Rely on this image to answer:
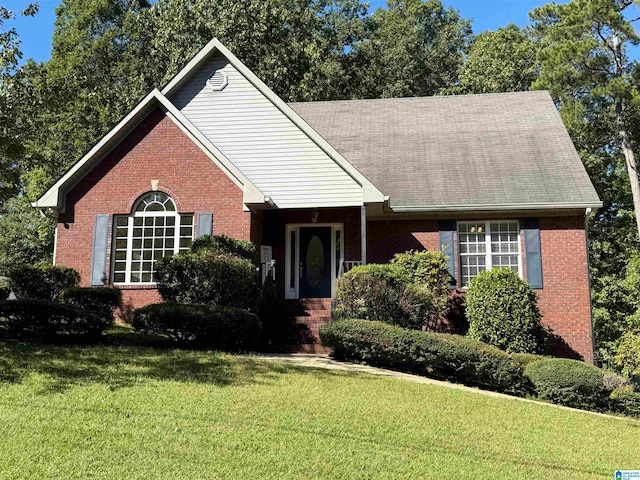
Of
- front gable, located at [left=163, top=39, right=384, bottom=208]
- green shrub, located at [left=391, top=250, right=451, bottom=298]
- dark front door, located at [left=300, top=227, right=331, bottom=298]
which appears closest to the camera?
green shrub, located at [left=391, top=250, right=451, bottom=298]

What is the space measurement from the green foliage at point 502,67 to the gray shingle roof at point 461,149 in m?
9.17

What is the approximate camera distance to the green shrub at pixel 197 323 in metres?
10.5

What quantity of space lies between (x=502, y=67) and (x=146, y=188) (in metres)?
20.3

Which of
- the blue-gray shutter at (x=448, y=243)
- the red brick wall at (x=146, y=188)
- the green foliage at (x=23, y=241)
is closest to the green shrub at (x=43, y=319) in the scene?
the red brick wall at (x=146, y=188)

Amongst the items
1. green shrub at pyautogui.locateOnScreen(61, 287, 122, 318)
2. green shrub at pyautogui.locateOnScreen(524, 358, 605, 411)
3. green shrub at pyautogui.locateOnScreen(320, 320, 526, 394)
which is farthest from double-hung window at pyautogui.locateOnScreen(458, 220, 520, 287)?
green shrub at pyautogui.locateOnScreen(61, 287, 122, 318)

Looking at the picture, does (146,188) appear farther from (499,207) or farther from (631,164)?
(631,164)

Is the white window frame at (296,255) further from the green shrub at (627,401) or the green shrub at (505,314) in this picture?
the green shrub at (627,401)

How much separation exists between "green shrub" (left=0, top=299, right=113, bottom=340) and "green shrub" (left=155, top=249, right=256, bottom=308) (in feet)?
5.83

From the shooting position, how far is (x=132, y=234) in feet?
47.2

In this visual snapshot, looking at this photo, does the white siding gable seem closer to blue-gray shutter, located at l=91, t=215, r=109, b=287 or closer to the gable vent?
the gable vent

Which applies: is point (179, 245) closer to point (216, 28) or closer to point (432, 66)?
point (216, 28)

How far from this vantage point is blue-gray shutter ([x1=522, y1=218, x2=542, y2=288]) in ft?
46.4

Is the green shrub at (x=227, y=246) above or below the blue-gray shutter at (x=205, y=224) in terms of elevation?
below

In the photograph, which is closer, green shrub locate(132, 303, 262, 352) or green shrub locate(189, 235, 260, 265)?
green shrub locate(132, 303, 262, 352)
